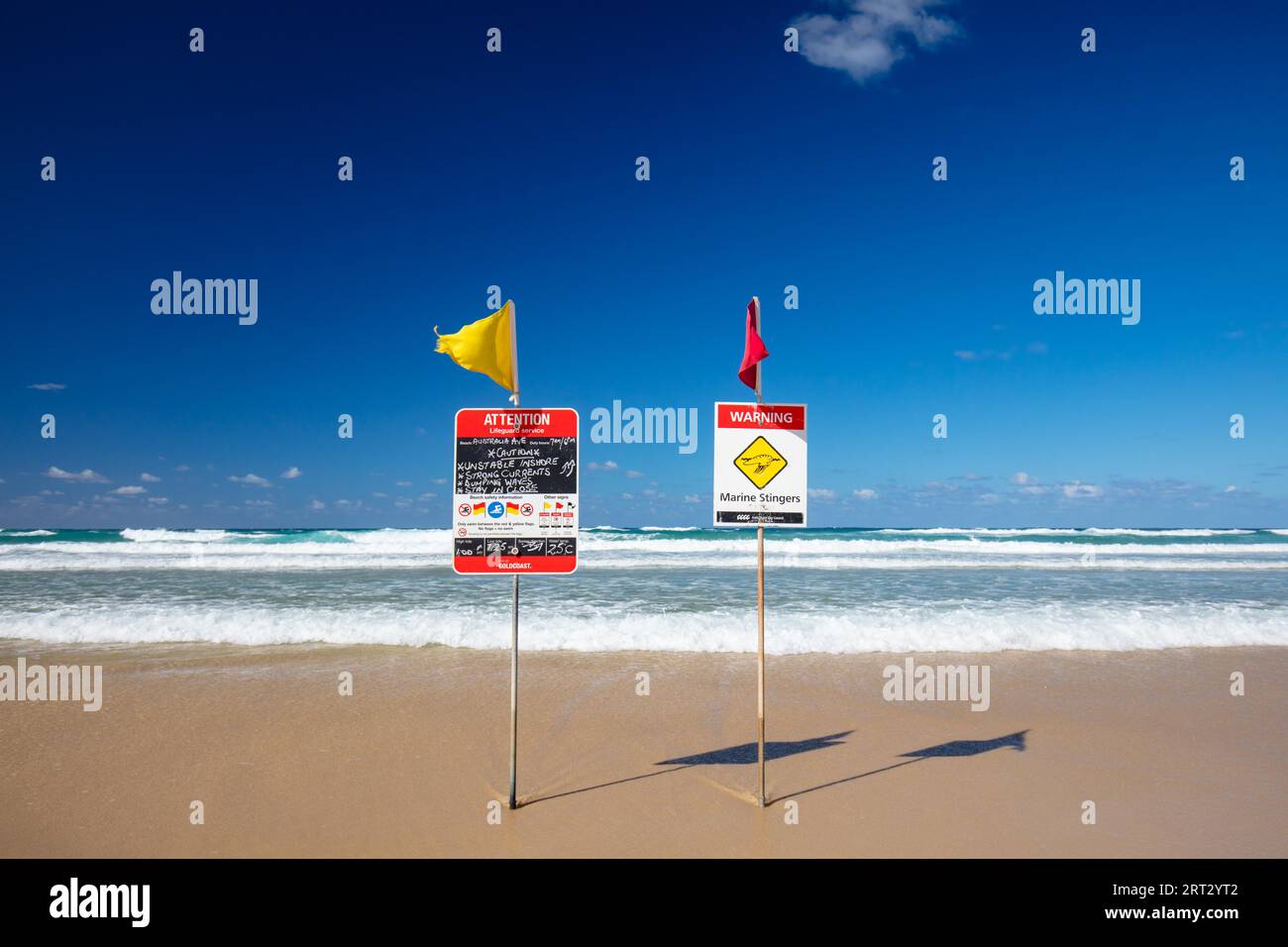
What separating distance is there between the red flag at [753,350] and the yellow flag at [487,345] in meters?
1.62

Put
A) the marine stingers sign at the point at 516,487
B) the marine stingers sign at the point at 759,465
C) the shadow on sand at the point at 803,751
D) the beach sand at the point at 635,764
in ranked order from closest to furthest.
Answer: the beach sand at the point at 635,764, the marine stingers sign at the point at 759,465, the marine stingers sign at the point at 516,487, the shadow on sand at the point at 803,751

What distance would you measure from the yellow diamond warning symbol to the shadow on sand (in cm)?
239

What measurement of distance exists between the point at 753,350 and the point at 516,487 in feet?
6.19

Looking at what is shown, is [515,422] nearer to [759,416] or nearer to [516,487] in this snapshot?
[516,487]

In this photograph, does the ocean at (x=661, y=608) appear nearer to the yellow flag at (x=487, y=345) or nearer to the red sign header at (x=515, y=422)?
the red sign header at (x=515, y=422)

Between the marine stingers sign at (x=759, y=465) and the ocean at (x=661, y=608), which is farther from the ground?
the marine stingers sign at (x=759, y=465)

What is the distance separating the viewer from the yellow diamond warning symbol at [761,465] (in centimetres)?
436

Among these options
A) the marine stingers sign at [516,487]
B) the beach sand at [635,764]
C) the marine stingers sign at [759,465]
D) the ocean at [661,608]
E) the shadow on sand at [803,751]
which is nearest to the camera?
the beach sand at [635,764]

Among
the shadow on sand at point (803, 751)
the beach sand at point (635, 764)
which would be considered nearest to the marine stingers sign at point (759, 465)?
the beach sand at point (635, 764)

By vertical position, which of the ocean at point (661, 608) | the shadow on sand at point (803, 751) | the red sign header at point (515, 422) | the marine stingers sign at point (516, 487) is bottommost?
the shadow on sand at point (803, 751)

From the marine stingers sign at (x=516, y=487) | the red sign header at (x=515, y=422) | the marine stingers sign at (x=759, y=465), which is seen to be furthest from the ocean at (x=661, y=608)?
the red sign header at (x=515, y=422)

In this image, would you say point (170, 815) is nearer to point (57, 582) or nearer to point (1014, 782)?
point (1014, 782)

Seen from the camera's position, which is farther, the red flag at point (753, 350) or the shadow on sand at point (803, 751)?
the shadow on sand at point (803, 751)

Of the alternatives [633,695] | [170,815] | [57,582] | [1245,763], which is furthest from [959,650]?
[57,582]
